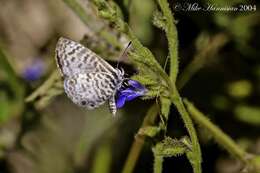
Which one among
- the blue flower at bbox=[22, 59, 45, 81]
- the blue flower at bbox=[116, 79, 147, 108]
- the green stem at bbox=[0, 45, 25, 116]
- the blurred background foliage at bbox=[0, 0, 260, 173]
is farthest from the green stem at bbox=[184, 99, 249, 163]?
the blue flower at bbox=[22, 59, 45, 81]

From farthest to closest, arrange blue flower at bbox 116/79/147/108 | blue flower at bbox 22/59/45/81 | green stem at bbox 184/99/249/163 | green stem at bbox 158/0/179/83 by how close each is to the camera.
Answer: blue flower at bbox 22/59/45/81
green stem at bbox 184/99/249/163
blue flower at bbox 116/79/147/108
green stem at bbox 158/0/179/83

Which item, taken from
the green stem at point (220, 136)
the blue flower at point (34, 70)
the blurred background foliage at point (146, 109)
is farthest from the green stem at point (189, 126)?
the blue flower at point (34, 70)

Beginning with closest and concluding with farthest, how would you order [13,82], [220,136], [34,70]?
[220,136] < [13,82] < [34,70]

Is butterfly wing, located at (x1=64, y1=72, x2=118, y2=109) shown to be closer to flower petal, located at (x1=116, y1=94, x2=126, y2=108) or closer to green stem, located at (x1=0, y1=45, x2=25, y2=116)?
flower petal, located at (x1=116, y1=94, x2=126, y2=108)

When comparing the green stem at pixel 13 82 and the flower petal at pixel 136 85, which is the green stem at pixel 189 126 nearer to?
the flower petal at pixel 136 85

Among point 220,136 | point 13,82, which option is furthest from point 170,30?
point 13,82

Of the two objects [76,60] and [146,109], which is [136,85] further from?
[146,109]

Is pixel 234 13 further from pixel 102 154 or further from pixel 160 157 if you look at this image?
pixel 160 157
